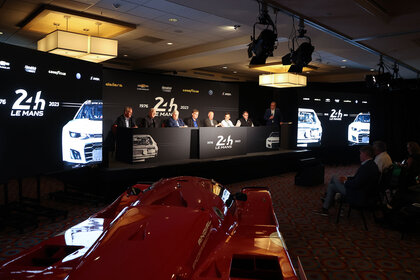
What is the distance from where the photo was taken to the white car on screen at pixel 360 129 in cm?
1171

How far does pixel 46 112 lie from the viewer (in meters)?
4.47

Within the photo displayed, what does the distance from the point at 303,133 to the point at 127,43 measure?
6017 millimetres

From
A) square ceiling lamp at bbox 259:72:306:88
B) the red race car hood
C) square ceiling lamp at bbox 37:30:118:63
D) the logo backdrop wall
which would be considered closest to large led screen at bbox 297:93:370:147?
square ceiling lamp at bbox 259:72:306:88

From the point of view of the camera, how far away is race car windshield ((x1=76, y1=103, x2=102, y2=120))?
5094mm

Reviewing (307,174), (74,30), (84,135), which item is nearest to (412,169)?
(307,174)

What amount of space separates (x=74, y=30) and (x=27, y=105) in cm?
294

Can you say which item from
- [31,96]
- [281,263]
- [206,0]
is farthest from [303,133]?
[281,263]

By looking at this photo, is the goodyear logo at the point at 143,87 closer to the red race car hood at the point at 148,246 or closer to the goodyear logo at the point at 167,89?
the goodyear logo at the point at 167,89

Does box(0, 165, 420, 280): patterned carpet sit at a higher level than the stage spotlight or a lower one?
lower

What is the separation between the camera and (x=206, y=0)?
12.7ft

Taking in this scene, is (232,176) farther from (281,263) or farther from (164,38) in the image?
(281,263)

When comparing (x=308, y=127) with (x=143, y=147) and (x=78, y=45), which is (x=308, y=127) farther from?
(x=78, y=45)

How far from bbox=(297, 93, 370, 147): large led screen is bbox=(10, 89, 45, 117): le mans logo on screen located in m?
7.70

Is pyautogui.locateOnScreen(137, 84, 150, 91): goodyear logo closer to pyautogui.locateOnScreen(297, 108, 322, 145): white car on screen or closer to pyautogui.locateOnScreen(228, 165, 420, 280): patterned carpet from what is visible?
pyautogui.locateOnScreen(297, 108, 322, 145): white car on screen
